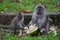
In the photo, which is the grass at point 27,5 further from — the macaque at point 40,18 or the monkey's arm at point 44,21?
the monkey's arm at point 44,21

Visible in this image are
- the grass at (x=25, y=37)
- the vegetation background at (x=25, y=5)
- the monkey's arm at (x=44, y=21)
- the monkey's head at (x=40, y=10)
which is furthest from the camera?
the vegetation background at (x=25, y=5)

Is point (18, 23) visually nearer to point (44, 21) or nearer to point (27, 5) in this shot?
point (44, 21)

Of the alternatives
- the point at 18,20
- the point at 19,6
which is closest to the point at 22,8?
the point at 19,6

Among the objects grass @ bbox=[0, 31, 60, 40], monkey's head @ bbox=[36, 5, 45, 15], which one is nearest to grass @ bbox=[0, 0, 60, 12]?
monkey's head @ bbox=[36, 5, 45, 15]

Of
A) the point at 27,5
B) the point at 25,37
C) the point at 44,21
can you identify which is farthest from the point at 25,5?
the point at 25,37

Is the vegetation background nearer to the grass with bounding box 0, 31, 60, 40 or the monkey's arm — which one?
the monkey's arm

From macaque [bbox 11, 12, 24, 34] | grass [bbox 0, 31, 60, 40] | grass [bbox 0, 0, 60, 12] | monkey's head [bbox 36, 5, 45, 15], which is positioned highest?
monkey's head [bbox 36, 5, 45, 15]

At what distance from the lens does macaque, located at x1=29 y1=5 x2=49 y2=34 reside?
33.5 feet

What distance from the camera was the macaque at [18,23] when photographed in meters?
10.3

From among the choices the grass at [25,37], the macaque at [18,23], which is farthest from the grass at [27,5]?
the grass at [25,37]

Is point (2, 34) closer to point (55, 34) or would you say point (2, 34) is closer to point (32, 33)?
point (32, 33)

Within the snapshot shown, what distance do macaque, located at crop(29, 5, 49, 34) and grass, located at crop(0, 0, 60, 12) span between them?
3.17ft

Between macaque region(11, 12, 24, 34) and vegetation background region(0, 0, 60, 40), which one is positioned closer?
macaque region(11, 12, 24, 34)

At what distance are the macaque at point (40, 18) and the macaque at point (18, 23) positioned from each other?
0.32 meters
